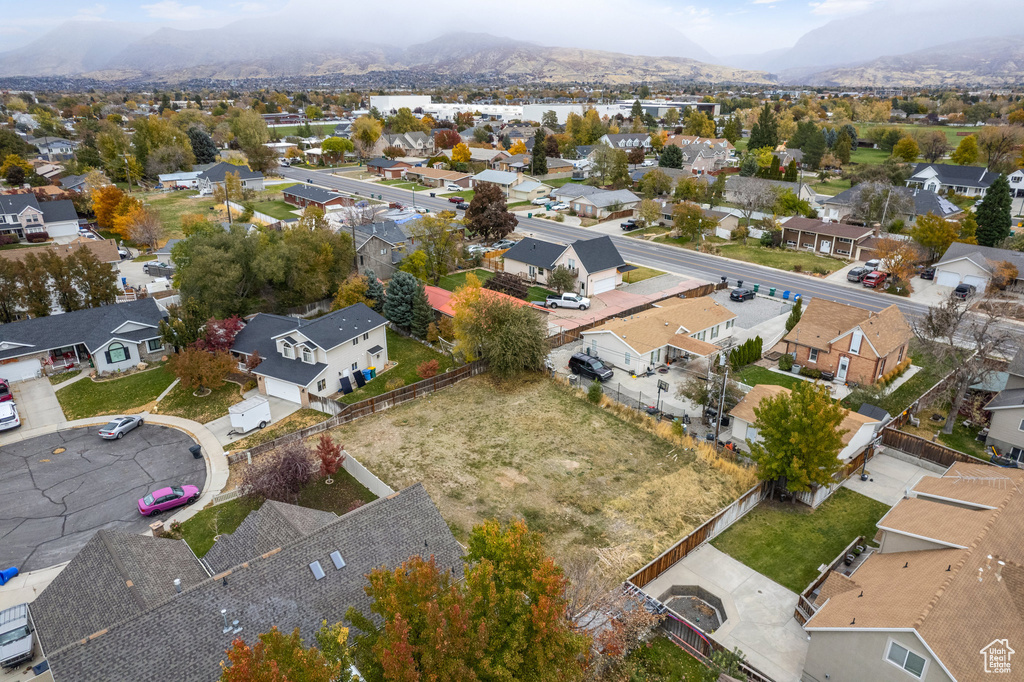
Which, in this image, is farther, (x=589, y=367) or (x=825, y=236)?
(x=825, y=236)

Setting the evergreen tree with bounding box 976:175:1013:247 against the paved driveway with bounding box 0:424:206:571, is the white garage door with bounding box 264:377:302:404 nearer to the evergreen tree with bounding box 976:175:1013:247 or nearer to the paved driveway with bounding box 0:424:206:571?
the paved driveway with bounding box 0:424:206:571

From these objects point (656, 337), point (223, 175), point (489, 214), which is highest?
point (223, 175)

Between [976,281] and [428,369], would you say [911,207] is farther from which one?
[428,369]

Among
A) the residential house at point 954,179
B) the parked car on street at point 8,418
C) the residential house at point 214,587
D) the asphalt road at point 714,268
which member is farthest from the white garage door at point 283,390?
the residential house at point 954,179

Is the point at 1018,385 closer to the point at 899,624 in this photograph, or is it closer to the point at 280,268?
the point at 899,624

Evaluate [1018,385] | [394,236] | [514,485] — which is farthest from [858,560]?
[394,236]

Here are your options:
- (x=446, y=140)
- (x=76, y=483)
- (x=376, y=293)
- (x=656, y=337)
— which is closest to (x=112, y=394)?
(x=76, y=483)
